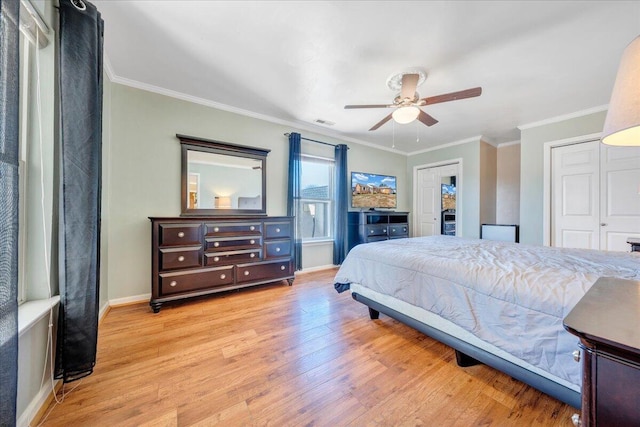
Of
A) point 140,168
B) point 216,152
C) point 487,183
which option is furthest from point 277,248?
point 487,183

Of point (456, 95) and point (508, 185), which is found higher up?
point (456, 95)

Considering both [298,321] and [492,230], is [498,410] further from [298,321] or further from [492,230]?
[492,230]

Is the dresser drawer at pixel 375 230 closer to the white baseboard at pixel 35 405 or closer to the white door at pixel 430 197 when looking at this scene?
the white door at pixel 430 197

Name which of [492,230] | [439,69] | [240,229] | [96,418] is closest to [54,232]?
[96,418]

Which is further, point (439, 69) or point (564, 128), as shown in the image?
point (564, 128)

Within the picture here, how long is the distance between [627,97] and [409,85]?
1.89 metres

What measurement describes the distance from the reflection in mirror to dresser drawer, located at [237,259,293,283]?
860 mm

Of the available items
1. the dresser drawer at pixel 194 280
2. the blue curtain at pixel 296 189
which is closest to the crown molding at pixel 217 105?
the blue curtain at pixel 296 189

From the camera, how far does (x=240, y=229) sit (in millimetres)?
3027

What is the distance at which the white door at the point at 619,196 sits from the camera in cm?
307

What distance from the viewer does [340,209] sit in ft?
14.4

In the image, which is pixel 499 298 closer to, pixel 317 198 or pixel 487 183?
pixel 317 198

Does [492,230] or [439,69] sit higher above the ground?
[439,69]

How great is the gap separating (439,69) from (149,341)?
3596 millimetres
